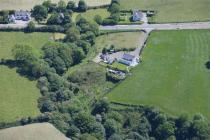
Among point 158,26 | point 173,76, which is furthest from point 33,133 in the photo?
point 158,26

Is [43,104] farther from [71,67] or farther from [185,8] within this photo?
[185,8]

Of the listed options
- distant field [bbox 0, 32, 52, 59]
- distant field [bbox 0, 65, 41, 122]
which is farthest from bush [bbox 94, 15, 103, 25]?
distant field [bbox 0, 65, 41, 122]

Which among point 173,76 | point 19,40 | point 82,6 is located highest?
point 82,6

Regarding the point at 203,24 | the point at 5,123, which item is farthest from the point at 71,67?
the point at 203,24

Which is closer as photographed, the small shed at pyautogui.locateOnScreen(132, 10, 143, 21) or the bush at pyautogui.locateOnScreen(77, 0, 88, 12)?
the small shed at pyautogui.locateOnScreen(132, 10, 143, 21)

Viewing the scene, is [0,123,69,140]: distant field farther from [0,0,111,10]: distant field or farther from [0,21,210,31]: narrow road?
[0,0,111,10]: distant field

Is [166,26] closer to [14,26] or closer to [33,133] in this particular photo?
[14,26]
